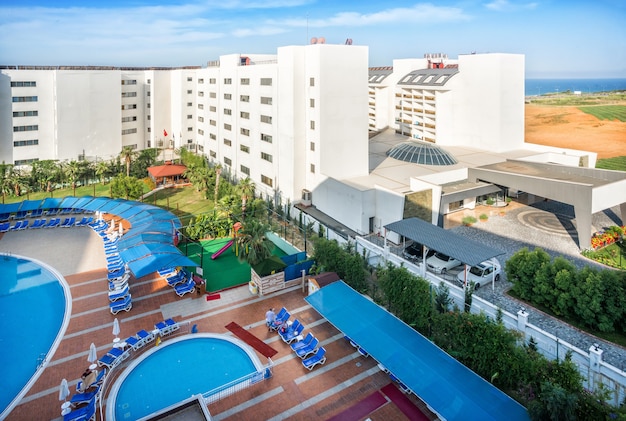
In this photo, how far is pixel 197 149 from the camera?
61.5 m

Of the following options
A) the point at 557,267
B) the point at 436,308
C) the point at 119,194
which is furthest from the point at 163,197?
the point at 557,267

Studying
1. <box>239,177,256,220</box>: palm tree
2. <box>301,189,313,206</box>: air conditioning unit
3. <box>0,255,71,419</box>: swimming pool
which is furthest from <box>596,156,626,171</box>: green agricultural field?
<box>0,255,71,419</box>: swimming pool

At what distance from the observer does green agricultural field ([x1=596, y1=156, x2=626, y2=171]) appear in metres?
56.0

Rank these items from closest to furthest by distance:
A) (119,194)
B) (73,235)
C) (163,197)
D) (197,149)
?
(73,235) < (119,194) < (163,197) < (197,149)

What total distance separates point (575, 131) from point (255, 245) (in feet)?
248

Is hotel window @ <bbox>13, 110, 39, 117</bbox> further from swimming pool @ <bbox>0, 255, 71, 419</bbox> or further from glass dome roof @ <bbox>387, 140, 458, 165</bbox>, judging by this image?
glass dome roof @ <bbox>387, 140, 458, 165</bbox>

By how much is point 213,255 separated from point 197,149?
117ft

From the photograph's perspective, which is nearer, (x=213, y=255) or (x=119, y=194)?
(x=213, y=255)

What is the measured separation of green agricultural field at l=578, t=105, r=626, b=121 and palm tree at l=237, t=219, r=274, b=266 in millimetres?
83210

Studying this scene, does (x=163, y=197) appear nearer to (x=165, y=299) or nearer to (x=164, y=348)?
(x=165, y=299)

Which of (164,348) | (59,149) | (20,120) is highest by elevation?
(20,120)

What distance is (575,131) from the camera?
3041 inches

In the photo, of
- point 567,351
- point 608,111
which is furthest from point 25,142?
point 608,111

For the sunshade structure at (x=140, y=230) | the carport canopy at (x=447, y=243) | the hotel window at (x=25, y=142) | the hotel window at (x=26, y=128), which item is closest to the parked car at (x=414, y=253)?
the carport canopy at (x=447, y=243)
